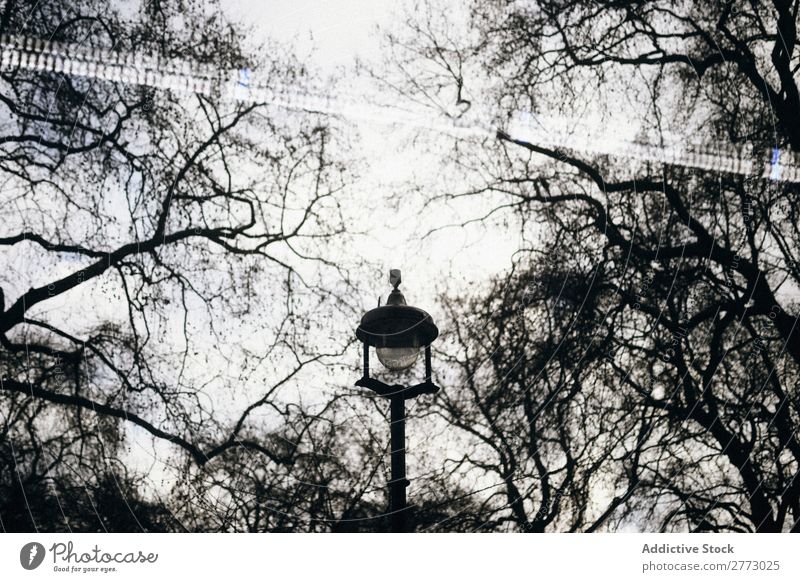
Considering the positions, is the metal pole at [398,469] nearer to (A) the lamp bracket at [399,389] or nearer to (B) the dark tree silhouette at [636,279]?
(A) the lamp bracket at [399,389]

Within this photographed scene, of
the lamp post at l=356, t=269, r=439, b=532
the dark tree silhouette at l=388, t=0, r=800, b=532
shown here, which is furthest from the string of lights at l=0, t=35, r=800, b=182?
the lamp post at l=356, t=269, r=439, b=532

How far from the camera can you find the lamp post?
16.0 feet

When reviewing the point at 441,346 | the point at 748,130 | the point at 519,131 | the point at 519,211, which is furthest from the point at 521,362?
the point at 748,130

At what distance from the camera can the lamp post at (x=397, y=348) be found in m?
4.89

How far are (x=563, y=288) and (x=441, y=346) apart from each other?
1336mm

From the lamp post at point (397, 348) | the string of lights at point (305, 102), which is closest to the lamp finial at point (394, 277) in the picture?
the lamp post at point (397, 348)

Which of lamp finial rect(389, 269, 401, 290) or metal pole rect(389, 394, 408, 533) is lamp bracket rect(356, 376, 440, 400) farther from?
lamp finial rect(389, 269, 401, 290)

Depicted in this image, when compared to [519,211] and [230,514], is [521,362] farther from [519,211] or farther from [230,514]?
[230,514]

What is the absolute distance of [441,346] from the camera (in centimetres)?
749

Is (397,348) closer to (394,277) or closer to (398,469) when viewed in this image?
(394,277)
